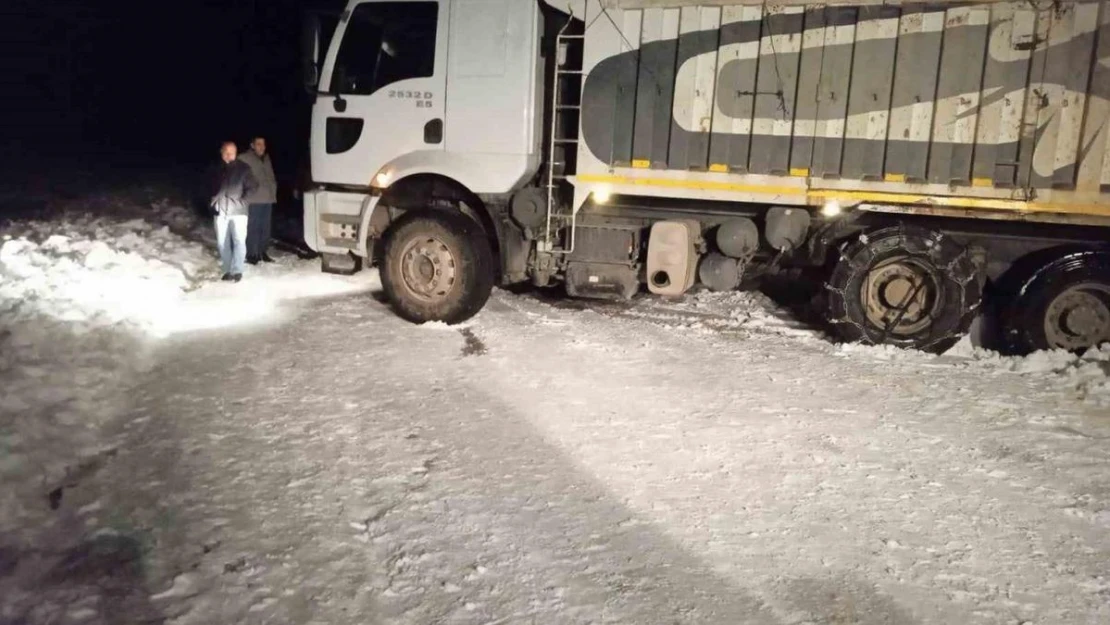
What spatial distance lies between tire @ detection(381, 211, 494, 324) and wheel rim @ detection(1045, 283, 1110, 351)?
504 centimetres

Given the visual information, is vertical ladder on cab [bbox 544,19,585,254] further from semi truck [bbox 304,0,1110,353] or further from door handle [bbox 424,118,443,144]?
door handle [bbox 424,118,443,144]

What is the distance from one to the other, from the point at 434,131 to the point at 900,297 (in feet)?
15.0

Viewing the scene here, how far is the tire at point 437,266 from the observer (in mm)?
8617

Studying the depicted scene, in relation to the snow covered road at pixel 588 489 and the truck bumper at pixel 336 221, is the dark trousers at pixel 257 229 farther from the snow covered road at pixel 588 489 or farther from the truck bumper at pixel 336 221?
the snow covered road at pixel 588 489

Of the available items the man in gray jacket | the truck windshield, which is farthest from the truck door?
the man in gray jacket

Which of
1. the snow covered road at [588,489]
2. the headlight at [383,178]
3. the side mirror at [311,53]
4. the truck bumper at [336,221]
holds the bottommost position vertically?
the snow covered road at [588,489]

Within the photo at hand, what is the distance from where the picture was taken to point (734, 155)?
7.92 meters

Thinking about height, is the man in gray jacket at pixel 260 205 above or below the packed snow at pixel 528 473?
above

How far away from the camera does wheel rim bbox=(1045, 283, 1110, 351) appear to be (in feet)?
24.7

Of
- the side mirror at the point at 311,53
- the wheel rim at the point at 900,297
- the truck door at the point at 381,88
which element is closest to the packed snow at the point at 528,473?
the wheel rim at the point at 900,297

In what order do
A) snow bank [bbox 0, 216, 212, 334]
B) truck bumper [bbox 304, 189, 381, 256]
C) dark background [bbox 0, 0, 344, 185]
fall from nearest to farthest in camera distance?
snow bank [bbox 0, 216, 212, 334] → truck bumper [bbox 304, 189, 381, 256] → dark background [bbox 0, 0, 344, 185]

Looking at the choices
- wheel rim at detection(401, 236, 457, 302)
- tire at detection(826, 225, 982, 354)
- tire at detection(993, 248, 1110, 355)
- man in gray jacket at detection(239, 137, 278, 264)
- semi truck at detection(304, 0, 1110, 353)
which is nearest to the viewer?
semi truck at detection(304, 0, 1110, 353)

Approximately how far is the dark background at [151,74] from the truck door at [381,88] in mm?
18946

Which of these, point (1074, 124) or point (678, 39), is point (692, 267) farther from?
point (1074, 124)
